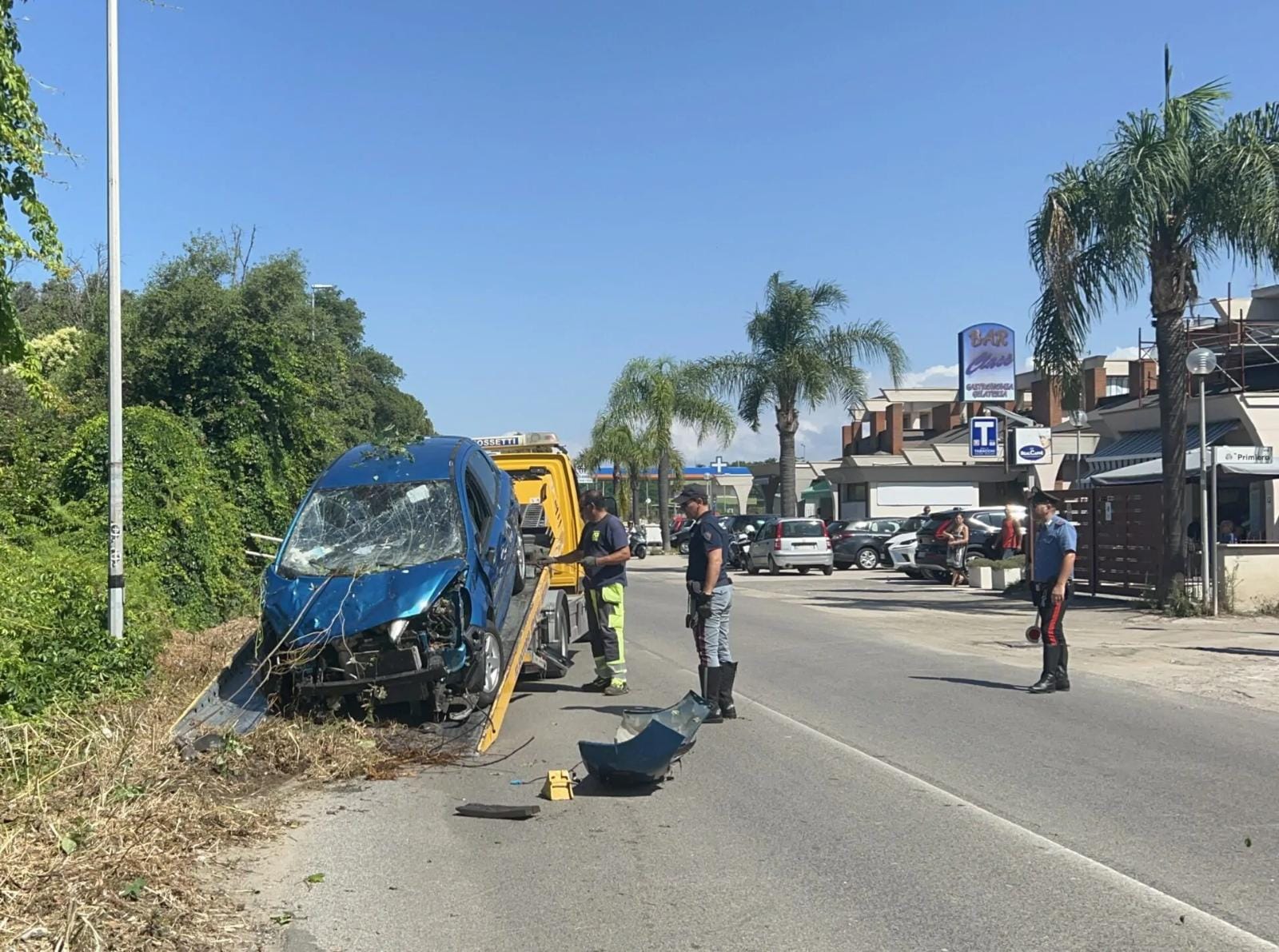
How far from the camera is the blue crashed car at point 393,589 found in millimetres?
8977

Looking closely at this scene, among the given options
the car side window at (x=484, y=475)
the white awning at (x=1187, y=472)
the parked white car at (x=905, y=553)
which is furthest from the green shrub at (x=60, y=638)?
the parked white car at (x=905, y=553)

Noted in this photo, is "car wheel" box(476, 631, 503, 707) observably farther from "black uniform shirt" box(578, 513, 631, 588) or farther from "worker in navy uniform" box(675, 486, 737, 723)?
"black uniform shirt" box(578, 513, 631, 588)

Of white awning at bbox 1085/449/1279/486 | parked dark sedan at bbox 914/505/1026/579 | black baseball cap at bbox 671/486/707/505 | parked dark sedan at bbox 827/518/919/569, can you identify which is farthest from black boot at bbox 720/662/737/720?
parked dark sedan at bbox 827/518/919/569

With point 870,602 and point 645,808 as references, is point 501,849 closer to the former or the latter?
point 645,808

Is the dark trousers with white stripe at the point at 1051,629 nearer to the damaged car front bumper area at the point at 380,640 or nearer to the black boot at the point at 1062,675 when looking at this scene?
the black boot at the point at 1062,675

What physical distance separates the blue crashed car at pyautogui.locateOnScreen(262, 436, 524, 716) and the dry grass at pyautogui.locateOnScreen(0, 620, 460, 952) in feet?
1.39

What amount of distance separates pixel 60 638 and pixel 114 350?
9.31 feet

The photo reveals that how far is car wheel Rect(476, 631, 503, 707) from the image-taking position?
934cm

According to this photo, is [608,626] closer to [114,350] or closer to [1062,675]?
[1062,675]

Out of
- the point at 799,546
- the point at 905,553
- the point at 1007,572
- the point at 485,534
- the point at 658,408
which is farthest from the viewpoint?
the point at 658,408

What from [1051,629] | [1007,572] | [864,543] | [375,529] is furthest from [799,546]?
[375,529]

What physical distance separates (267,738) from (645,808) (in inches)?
111

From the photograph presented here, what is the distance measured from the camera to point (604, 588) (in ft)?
37.9

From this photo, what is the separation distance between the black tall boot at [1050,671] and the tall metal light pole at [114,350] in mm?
8508
